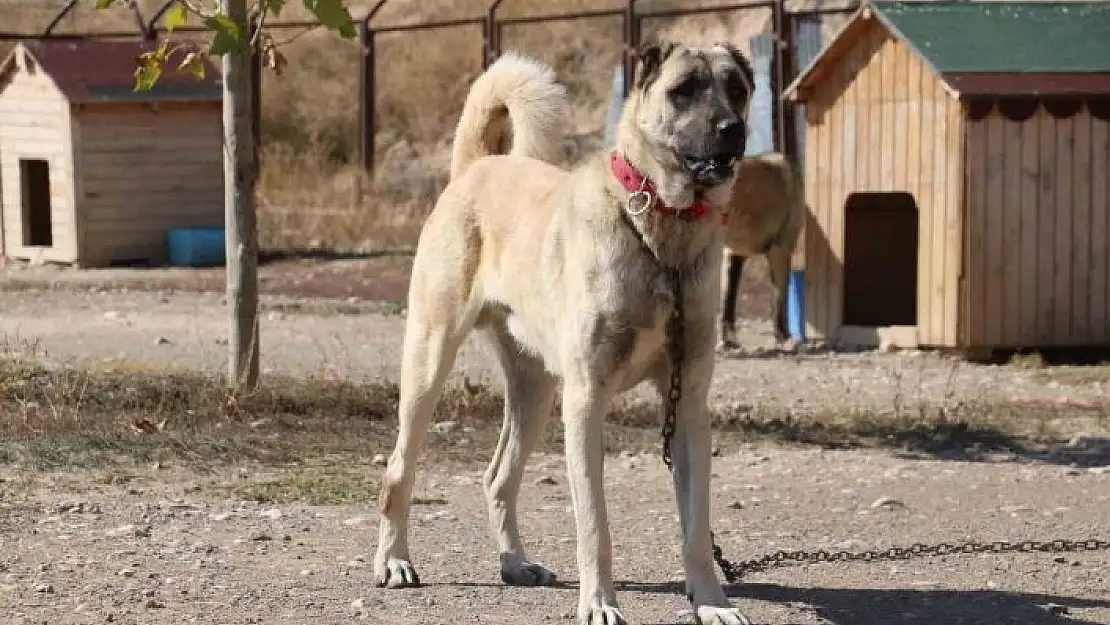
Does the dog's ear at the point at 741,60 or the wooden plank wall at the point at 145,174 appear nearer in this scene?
the dog's ear at the point at 741,60

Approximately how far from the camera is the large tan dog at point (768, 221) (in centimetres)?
1311

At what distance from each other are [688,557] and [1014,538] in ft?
6.06

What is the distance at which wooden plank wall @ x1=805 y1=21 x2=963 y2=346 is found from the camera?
12.2 meters

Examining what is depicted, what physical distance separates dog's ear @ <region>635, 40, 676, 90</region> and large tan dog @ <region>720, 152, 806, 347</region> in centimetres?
726

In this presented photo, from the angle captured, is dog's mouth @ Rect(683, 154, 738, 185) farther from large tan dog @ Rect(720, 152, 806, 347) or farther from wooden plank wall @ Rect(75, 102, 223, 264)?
wooden plank wall @ Rect(75, 102, 223, 264)

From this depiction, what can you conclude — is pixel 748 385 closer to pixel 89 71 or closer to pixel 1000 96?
pixel 1000 96

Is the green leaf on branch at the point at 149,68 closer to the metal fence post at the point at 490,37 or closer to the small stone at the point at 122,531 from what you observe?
the small stone at the point at 122,531

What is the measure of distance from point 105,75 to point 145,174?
1024mm

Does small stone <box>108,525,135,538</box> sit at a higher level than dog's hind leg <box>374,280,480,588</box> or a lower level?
lower

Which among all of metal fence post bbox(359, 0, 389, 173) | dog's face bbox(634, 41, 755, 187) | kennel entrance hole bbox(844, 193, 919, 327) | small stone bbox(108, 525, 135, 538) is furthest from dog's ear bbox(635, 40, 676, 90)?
metal fence post bbox(359, 0, 389, 173)

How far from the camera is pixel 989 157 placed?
478 inches

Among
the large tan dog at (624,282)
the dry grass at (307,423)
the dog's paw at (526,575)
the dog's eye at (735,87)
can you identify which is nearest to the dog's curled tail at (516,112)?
the large tan dog at (624,282)

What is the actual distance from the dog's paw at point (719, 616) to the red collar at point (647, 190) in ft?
3.71

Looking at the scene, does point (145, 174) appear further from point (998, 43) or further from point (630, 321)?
point (630, 321)
